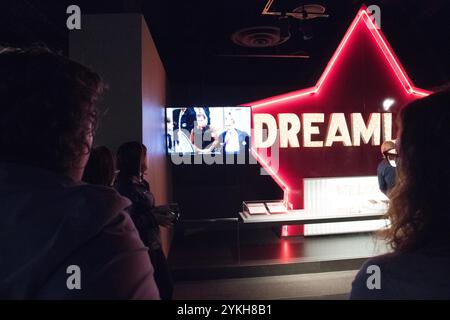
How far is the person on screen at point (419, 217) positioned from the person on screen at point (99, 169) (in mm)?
1674

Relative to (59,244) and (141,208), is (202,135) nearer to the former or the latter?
(141,208)

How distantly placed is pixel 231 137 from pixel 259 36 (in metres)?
1.66

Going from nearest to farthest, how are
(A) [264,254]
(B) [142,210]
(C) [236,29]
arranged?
(B) [142,210] → (A) [264,254] → (C) [236,29]

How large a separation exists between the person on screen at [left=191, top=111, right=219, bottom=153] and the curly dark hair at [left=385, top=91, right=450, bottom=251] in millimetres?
4394

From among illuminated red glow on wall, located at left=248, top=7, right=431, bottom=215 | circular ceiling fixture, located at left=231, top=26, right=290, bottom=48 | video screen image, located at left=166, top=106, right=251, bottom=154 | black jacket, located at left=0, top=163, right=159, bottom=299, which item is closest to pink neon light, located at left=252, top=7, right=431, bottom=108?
illuminated red glow on wall, located at left=248, top=7, right=431, bottom=215

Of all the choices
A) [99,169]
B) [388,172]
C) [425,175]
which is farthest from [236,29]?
[425,175]

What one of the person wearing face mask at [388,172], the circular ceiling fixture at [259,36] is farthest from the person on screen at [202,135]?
the person wearing face mask at [388,172]

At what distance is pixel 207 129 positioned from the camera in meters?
5.25

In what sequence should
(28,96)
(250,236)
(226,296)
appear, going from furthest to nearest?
(250,236)
(226,296)
(28,96)

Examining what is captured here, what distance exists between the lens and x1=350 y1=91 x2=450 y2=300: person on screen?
2.49ft

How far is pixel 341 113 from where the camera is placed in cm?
535
